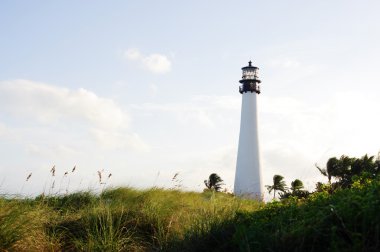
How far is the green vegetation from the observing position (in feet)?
16.4

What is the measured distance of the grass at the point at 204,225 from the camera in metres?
4.99

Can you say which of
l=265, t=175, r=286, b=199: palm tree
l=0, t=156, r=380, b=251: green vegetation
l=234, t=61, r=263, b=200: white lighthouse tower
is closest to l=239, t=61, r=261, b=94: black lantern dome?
l=234, t=61, r=263, b=200: white lighthouse tower

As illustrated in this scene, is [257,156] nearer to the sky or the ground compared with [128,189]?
nearer to the sky

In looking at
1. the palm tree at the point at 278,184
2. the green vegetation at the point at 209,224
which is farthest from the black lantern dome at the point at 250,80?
the green vegetation at the point at 209,224

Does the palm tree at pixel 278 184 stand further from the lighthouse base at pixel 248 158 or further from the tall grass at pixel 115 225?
Answer: the tall grass at pixel 115 225

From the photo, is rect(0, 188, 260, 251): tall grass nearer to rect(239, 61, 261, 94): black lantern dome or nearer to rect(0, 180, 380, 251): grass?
rect(0, 180, 380, 251): grass

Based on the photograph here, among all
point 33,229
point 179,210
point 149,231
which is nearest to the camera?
point 33,229

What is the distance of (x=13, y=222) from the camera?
7.73m

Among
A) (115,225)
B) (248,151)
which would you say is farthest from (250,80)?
(115,225)

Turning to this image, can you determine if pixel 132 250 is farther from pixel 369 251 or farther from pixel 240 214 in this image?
pixel 369 251

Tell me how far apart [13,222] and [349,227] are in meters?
5.54

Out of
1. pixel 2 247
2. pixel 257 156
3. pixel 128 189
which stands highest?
pixel 257 156

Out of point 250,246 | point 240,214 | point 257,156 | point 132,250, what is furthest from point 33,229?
point 257,156

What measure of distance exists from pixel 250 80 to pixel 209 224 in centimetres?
2576
